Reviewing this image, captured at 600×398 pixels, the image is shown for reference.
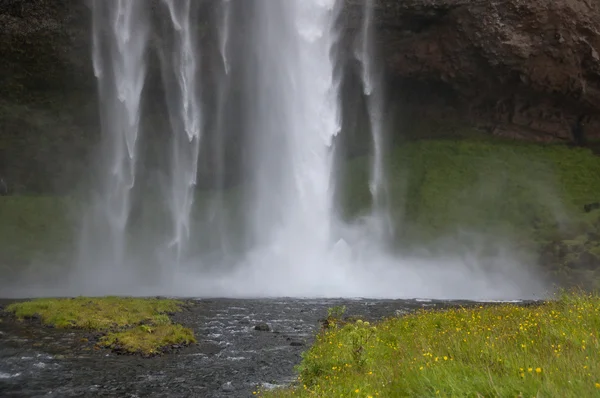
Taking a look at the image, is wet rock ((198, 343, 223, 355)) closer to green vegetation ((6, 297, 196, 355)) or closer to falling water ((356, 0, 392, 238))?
green vegetation ((6, 297, 196, 355))

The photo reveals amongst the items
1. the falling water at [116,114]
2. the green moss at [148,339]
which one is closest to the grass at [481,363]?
the green moss at [148,339]

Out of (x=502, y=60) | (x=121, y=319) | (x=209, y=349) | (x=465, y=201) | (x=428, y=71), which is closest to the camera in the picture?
(x=209, y=349)

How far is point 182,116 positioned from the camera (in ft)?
199

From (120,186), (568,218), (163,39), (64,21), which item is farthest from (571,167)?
(64,21)

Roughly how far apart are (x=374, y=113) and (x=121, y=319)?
4436 centimetres

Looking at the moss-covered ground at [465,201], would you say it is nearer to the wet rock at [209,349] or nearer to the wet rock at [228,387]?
the wet rock at [209,349]

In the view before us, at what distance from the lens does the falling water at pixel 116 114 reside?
53.2 meters

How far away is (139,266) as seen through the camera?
51375 millimetres

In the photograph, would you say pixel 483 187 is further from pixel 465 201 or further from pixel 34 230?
pixel 34 230

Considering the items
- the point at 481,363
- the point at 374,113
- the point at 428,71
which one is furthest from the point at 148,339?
the point at 374,113

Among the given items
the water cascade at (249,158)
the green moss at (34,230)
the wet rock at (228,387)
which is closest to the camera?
the wet rock at (228,387)

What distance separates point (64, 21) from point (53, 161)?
1688 cm

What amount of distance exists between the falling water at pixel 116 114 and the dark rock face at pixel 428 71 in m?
1.95

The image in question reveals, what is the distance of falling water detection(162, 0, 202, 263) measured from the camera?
181 ft
